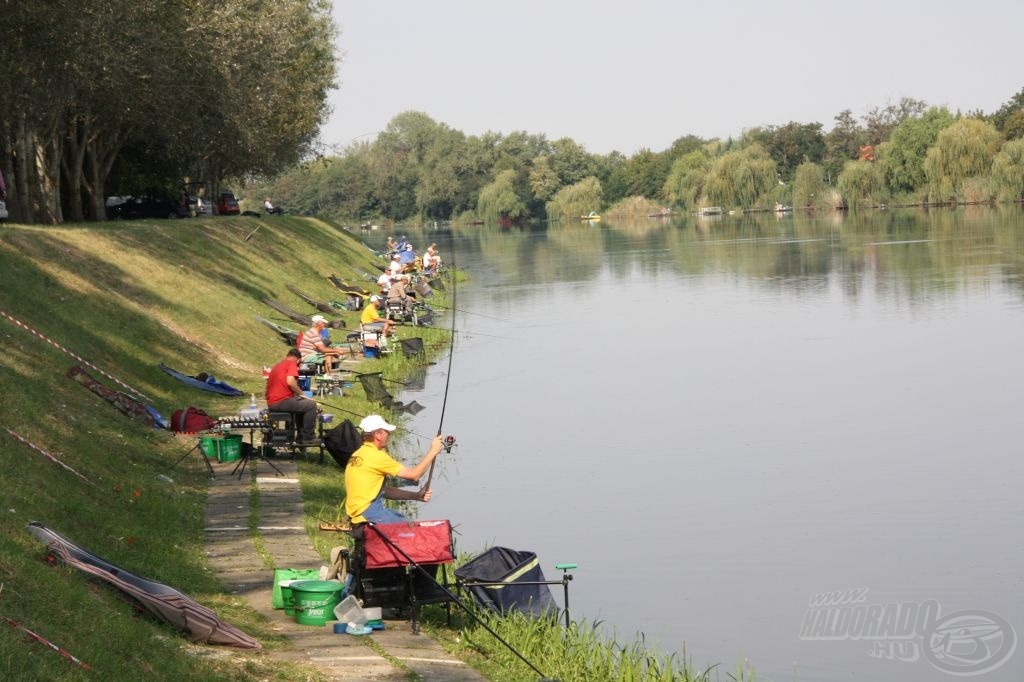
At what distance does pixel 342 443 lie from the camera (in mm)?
16906

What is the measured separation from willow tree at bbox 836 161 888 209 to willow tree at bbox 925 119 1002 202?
9875 mm

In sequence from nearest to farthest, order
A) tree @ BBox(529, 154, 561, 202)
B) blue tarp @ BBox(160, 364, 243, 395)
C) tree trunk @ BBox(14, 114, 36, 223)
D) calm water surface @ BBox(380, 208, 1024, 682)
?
calm water surface @ BBox(380, 208, 1024, 682)
blue tarp @ BBox(160, 364, 243, 395)
tree trunk @ BBox(14, 114, 36, 223)
tree @ BBox(529, 154, 561, 202)

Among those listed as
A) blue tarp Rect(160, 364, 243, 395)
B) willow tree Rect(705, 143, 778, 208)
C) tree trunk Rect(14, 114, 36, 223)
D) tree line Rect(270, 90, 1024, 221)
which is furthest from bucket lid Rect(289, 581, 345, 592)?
willow tree Rect(705, 143, 778, 208)

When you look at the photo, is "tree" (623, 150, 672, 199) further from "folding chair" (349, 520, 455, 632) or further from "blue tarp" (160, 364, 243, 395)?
"folding chair" (349, 520, 455, 632)

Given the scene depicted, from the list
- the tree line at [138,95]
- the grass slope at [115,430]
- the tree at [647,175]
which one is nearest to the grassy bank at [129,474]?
the grass slope at [115,430]

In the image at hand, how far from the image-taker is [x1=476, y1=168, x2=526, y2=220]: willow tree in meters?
160

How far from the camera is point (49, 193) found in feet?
112

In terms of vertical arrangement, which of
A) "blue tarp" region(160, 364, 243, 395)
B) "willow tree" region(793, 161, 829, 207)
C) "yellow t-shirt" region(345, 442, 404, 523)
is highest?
"willow tree" region(793, 161, 829, 207)

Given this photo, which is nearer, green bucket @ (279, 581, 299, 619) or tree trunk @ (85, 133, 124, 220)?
green bucket @ (279, 581, 299, 619)

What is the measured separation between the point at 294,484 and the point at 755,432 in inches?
358

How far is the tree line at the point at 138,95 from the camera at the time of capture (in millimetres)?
28078

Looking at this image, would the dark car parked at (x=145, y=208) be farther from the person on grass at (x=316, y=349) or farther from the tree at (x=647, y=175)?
the tree at (x=647, y=175)

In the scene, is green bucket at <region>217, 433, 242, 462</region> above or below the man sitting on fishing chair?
below

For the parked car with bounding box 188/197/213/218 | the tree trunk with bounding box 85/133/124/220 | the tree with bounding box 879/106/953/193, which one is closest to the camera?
the tree trunk with bounding box 85/133/124/220
